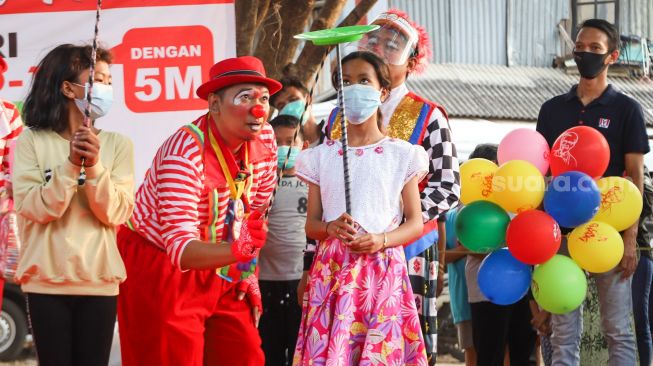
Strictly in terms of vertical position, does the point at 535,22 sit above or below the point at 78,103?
above

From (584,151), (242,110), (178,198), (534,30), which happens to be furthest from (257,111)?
(534,30)

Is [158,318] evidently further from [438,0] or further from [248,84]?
[438,0]

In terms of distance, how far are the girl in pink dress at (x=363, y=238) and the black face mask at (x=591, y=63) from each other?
6.60 ft

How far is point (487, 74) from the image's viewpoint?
60.4ft

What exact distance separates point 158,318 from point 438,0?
14.2 meters

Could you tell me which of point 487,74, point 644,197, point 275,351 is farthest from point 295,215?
point 487,74

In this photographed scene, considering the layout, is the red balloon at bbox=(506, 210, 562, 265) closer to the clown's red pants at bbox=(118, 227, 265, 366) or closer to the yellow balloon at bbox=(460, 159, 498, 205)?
the yellow balloon at bbox=(460, 159, 498, 205)

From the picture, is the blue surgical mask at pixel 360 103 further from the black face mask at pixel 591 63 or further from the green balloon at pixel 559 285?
the black face mask at pixel 591 63

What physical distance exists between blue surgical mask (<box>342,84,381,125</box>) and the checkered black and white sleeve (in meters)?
0.51

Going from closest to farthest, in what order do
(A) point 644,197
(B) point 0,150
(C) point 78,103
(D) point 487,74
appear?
(C) point 78,103, (B) point 0,150, (A) point 644,197, (D) point 487,74

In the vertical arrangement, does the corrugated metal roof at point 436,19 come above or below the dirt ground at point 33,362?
above

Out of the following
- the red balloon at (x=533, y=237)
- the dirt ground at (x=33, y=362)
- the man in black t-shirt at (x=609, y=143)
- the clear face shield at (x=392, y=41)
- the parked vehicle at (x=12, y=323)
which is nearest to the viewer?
the clear face shield at (x=392, y=41)

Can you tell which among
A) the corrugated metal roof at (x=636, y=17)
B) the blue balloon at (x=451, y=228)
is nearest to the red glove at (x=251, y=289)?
the blue balloon at (x=451, y=228)

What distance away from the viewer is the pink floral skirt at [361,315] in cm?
490
